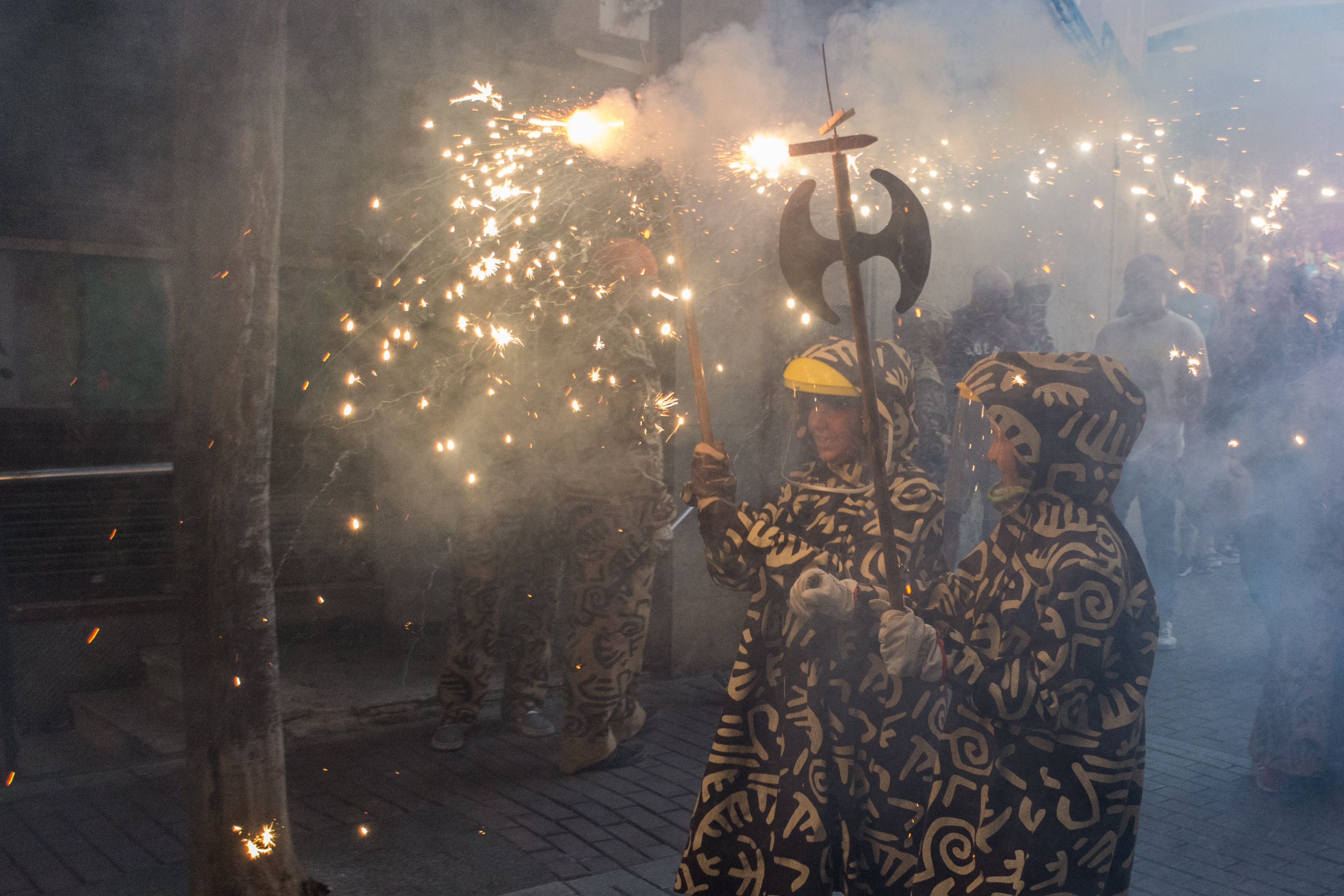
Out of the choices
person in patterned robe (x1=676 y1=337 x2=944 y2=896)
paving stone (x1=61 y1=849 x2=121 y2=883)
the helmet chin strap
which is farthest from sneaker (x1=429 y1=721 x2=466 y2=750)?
the helmet chin strap

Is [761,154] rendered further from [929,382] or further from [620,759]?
[620,759]

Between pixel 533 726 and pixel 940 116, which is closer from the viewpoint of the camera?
pixel 533 726

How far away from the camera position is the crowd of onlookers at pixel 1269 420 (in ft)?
16.4

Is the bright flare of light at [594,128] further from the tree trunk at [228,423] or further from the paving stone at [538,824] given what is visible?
the paving stone at [538,824]

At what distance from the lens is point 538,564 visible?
558 centimetres

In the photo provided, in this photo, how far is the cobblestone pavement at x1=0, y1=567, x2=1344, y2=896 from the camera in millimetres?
4066

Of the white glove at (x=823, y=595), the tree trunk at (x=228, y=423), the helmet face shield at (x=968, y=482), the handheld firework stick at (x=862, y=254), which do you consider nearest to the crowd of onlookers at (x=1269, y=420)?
the helmet face shield at (x=968, y=482)

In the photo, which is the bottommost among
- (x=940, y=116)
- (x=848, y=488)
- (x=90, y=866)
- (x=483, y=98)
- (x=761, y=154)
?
(x=90, y=866)

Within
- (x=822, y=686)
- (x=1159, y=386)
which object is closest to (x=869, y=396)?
(x=822, y=686)

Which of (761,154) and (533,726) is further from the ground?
(761,154)

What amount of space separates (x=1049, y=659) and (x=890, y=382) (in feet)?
3.19

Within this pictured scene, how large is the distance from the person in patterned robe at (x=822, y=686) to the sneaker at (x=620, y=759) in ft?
6.54

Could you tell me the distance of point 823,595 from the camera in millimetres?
2953

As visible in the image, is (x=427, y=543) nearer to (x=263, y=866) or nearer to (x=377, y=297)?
(x=377, y=297)
